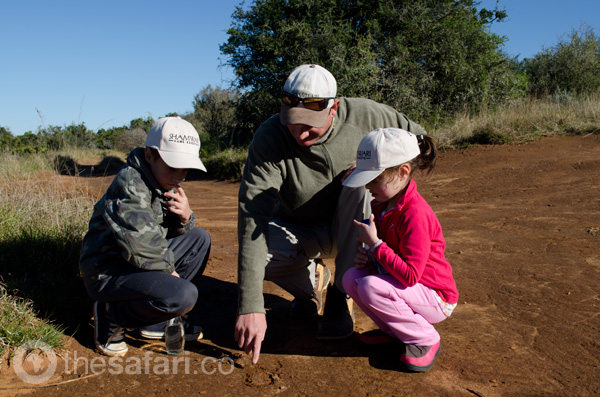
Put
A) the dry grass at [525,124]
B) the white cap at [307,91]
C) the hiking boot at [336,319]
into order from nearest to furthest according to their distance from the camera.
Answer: the white cap at [307,91] < the hiking boot at [336,319] < the dry grass at [525,124]

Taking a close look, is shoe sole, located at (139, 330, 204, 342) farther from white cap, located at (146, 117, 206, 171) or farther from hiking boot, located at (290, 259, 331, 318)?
white cap, located at (146, 117, 206, 171)

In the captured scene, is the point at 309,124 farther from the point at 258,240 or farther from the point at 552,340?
the point at 552,340

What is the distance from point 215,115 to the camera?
17.2m

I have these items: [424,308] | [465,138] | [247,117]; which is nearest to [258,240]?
[424,308]

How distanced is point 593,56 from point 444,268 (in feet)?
48.8

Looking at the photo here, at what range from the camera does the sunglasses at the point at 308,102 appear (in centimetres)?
274

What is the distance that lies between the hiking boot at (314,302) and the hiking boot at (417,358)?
96 centimetres

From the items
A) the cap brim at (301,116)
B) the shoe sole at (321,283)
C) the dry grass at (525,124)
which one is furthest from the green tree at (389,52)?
the cap brim at (301,116)

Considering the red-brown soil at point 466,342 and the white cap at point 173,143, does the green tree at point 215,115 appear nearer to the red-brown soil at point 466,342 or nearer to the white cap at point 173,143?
the red-brown soil at point 466,342

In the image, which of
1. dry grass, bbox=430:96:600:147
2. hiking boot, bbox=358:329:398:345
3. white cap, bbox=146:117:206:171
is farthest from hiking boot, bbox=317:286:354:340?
dry grass, bbox=430:96:600:147

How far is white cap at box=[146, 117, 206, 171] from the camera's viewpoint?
2.63 metres

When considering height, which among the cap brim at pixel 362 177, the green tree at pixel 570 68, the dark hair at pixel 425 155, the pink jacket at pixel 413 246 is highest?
the green tree at pixel 570 68

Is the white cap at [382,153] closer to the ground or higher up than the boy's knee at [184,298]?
higher up

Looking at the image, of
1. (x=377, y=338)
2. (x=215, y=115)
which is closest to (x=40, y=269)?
(x=377, y=338)
